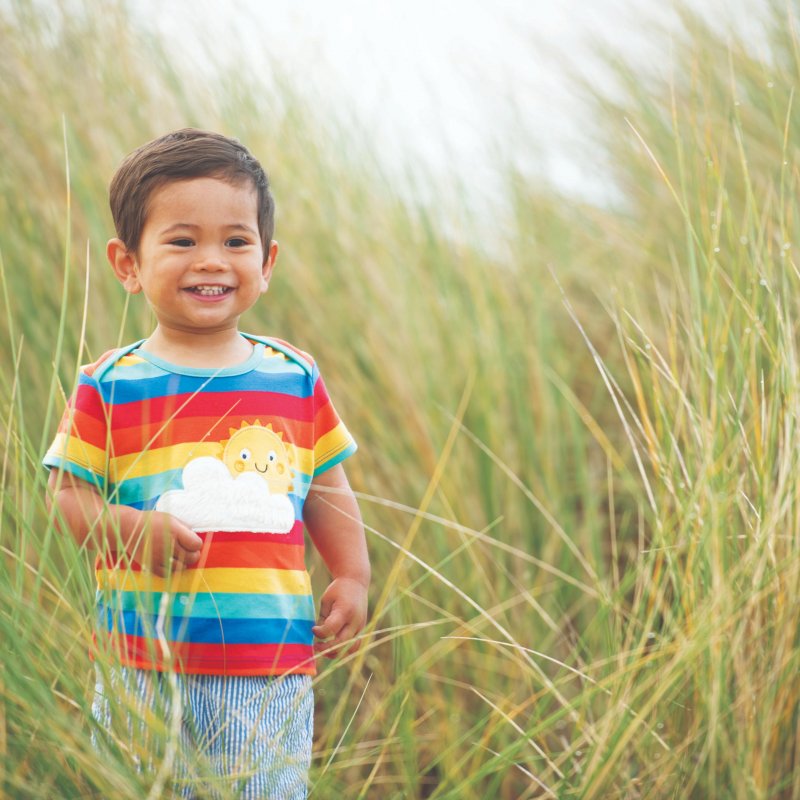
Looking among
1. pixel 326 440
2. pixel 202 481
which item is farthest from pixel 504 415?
pixel 202 481

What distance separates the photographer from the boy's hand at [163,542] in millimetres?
1280

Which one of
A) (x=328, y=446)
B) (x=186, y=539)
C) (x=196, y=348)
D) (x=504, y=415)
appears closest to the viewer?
(x=186, y=539)

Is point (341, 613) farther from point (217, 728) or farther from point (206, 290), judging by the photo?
point (206, 290)

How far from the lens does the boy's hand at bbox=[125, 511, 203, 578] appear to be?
128 centimetres

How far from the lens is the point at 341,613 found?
146 cm

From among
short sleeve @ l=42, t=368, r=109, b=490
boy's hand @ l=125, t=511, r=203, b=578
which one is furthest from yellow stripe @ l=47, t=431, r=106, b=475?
boy's hand @ l=125, t=511, r=203, b=578

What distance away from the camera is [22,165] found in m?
2.64

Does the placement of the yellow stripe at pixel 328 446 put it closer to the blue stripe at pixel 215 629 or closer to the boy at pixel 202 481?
the boy at pixel 202 481

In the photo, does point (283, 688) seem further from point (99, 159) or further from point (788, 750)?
point (99, 159)

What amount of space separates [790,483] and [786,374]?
19 centimetres

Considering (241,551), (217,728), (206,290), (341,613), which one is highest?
(206,290)

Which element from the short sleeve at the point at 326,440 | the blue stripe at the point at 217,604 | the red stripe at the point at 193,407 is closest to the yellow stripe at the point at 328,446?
the short sleeve at the point at 326,440

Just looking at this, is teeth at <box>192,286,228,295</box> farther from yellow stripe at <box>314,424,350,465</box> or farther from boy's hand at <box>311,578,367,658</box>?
boy's hand at <box>311,578,367,658</box>

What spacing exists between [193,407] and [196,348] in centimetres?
9
